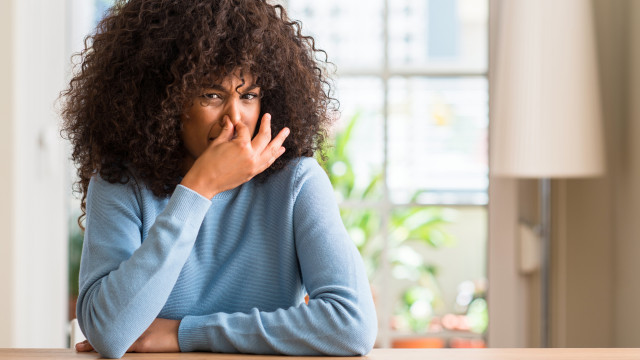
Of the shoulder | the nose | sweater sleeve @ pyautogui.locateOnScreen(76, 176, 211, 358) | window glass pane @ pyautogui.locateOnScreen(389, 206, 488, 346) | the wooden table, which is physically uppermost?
the nose

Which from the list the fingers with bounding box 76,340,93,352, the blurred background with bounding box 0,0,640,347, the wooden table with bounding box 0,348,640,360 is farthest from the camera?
the blurred background with bounding box 0,0,640,347

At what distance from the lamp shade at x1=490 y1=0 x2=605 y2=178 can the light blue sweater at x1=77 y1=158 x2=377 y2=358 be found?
1.18 meters

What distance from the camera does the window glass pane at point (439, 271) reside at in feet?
9.39

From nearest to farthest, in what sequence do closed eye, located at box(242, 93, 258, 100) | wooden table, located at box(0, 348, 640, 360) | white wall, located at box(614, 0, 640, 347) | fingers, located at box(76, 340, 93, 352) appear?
wooden table, located at box(0, 348, 640, 360) < fingers, located at box(76, 340, 93, 352) < closed eye, located at box(242, 93, 258, 100) < white wall, located at box(614, 0, 640, 347)

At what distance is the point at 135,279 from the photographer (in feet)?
3.51

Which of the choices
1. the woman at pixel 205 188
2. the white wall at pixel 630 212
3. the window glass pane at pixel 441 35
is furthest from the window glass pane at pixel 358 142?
the woman at pixel 205 188

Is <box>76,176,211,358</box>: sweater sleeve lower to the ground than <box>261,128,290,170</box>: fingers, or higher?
lower

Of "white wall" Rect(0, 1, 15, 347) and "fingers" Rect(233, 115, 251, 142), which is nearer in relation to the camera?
"fingers" Rect(233, 115, 251, 142)

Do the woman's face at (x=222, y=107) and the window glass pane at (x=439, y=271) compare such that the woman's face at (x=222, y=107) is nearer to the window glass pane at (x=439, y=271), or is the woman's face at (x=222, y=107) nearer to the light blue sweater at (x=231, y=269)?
the light blue sweater at (x=231, y=269)

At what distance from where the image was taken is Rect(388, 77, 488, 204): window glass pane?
2.85 metres

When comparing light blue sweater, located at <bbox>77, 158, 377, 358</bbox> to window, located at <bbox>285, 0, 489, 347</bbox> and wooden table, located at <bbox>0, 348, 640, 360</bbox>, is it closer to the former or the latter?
wooden table, located at <bbox>0, 348, 640, 360</bbox>

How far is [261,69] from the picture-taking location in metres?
1.22

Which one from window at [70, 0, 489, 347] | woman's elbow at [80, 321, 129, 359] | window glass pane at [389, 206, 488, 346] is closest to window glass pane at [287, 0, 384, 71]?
window at [70, 0, 489, 347]

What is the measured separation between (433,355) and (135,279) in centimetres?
44
